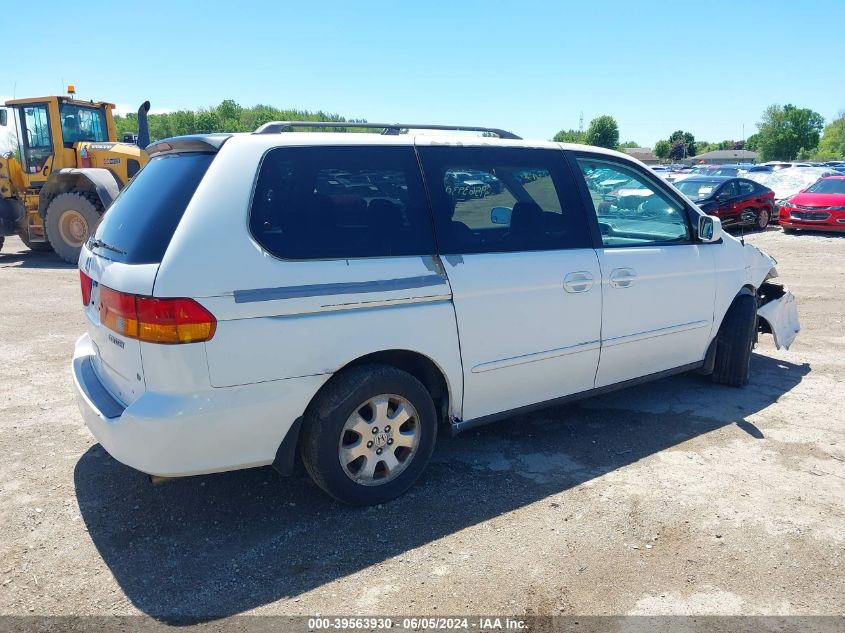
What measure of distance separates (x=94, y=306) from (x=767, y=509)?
3.66 meters

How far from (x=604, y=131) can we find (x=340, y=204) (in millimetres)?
106364

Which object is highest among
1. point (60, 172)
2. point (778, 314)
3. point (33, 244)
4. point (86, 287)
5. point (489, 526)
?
point (60, 172)

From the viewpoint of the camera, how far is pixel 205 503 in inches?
145

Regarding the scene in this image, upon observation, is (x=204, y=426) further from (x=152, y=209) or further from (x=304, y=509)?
(x=152, y=209)

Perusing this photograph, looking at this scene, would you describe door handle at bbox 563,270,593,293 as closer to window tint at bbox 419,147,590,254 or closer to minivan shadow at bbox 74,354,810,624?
→ window tint at bbox 419,147,590,254

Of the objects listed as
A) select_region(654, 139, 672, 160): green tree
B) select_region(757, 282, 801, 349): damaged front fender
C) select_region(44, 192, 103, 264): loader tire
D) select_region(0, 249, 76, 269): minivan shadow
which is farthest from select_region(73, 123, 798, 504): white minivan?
select_region(654, 139, 672, 160): green tree

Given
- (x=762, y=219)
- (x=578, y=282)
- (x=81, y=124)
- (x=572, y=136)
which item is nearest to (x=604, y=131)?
(x=572, y=136)

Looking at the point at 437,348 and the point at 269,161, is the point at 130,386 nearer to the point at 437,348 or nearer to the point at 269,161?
the point at 269,161

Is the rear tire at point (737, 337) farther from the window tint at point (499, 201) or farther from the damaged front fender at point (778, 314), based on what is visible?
the window tint at point (499, 201)

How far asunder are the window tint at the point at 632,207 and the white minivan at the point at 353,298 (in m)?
0.03

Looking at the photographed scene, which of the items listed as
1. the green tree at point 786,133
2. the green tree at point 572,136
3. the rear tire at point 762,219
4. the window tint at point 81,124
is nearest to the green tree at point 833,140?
the green tree at point 786,133

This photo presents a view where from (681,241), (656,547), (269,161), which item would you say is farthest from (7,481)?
(681,241)

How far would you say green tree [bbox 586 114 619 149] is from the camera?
102 metres

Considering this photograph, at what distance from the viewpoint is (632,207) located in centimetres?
490
